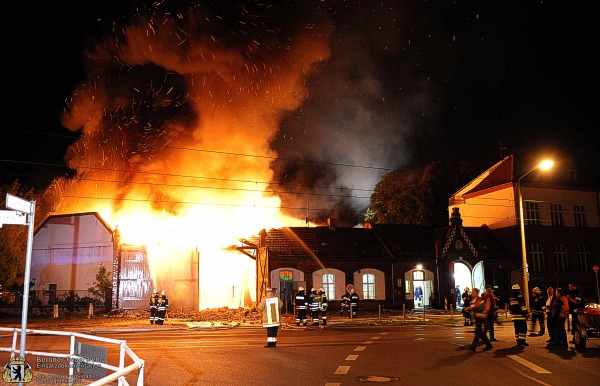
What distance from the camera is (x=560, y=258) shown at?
40.4 meters

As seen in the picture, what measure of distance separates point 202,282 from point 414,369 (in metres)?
21.7

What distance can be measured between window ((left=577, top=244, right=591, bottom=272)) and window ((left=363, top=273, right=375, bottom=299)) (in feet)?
60.5

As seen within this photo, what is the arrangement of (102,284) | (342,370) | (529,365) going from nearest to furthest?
(342,370) < (529,365) < (102,284)

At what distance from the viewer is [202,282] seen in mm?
30562

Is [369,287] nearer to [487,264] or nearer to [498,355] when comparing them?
[487,264]

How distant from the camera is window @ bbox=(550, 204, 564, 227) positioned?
41.4 m

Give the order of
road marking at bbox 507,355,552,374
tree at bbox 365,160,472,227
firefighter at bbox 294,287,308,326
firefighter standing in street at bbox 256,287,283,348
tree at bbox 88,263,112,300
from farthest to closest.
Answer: tree at bbox 365,160,472,227
tree at bbox 88,263,112,300
firefighter at bbox 294,287,308,326
firefighter standing in street at bbox 256,287,283,348
road marking at bbox 507,355,552,374

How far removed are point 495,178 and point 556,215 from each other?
5.46 meters

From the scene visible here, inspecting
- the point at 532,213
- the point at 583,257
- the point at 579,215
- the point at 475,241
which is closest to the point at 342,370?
the point at 475,241

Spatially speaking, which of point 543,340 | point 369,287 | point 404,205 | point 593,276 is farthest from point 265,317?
point 404,205

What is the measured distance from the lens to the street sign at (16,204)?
6.99 metres

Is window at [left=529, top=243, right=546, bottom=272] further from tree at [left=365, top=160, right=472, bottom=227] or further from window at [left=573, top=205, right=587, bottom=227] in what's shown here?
tree at [left=365, top=160, right=472, bottom=227]

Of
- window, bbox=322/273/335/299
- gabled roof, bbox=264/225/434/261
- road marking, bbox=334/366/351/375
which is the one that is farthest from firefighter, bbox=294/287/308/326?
road marking, bbox=334/366/351/375

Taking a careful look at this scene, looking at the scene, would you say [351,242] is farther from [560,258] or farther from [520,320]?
[520,320]
